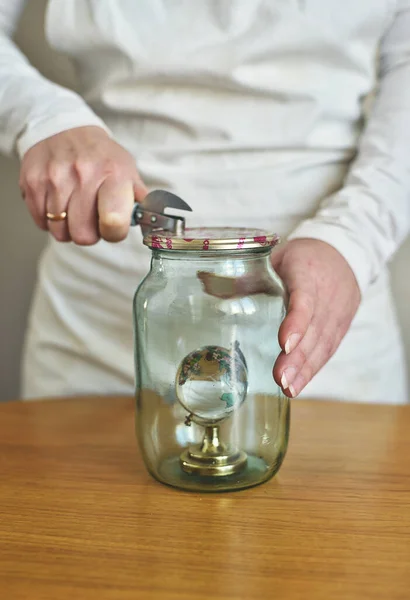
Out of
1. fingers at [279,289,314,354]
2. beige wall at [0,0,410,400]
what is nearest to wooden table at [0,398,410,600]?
fingers at [279,289,314,354]

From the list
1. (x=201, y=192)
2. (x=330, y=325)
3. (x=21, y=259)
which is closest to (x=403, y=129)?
(x=201, y=192)

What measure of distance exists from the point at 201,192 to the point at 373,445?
0.36 metres

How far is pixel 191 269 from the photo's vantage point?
61 centimetres

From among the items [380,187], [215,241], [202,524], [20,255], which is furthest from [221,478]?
[20,255]

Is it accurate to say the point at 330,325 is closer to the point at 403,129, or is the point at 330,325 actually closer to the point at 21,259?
the point at 403,129

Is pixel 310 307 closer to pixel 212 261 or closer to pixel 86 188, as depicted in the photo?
pixel 212 261

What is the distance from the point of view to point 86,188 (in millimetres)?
678

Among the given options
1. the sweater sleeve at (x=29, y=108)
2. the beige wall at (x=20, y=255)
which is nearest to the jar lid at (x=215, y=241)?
the sweater sleeve at (x=29, y=108)

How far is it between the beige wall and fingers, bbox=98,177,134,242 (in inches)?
25.4

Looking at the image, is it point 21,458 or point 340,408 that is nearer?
point 21,458

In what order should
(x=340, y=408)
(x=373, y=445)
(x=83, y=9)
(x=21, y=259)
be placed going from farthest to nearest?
1. (x=21, y=259)
2. (x=83, y=9)
3. (x=340, y=408)
4. (x=373, y=445)

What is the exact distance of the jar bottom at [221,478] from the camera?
1.95 ft

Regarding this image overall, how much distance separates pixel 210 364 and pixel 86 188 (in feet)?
0.65

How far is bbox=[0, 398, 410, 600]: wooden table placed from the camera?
458mm
